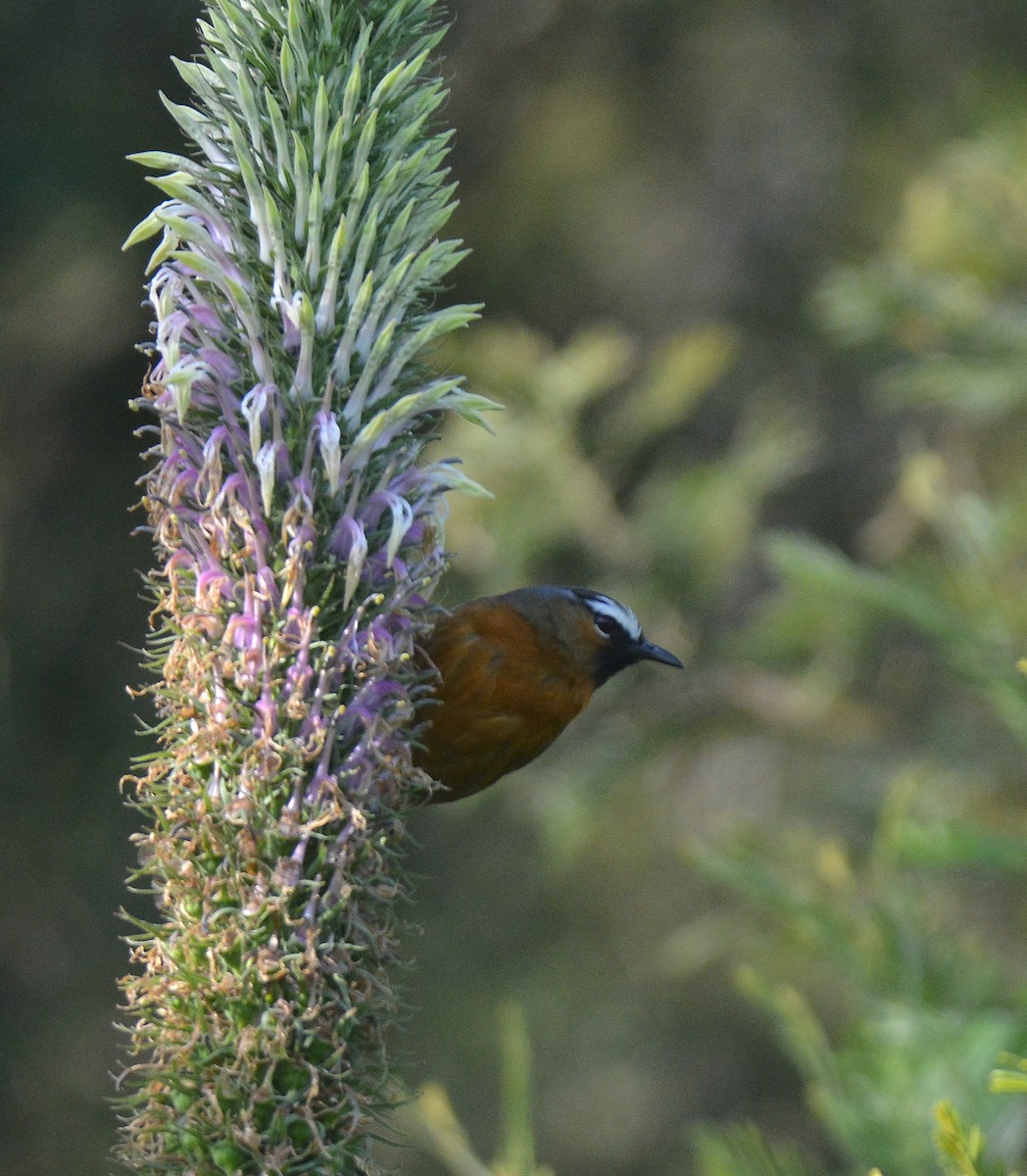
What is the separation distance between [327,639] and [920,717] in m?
5.76

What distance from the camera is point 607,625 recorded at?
433 centimetres

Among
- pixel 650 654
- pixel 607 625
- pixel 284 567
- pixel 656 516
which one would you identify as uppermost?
pixel 284 567

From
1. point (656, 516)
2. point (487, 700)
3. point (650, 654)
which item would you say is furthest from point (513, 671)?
point (656, 516)

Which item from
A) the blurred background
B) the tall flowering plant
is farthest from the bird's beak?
the tall flowering plant

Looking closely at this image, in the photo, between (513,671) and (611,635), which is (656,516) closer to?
(611,635)

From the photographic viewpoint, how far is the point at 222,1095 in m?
2.02

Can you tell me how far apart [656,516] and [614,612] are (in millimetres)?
2339

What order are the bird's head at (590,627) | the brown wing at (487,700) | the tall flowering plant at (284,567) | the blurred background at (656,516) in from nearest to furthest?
Result: 1. the tall flowering plant at (284,567)
2. the brown wing at (487,700)
3. the bird's head at (590,627)
4. the blurred background at (656,516)

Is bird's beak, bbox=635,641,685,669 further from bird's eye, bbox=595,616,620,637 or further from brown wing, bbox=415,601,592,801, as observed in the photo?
brown wing, bbox=415,601,592,801

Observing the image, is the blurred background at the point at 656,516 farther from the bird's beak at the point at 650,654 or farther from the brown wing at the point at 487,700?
the brown wing at the point at 487,700

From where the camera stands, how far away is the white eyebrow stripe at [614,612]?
434 centimetres

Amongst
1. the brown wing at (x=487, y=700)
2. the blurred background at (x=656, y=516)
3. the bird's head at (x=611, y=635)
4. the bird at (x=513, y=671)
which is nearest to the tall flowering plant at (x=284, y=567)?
the bird at (x=513, y=671)

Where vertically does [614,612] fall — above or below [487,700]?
below

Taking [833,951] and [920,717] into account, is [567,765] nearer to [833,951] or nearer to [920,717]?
[920,717]
